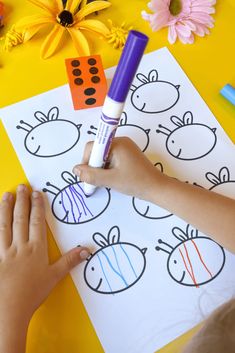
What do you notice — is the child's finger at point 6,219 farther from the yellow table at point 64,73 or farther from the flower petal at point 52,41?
the flower petal at point 52,41

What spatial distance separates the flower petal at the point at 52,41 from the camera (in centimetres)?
68

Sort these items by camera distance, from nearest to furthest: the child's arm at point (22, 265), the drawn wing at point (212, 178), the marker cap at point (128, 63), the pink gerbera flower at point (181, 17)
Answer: the marker cap at point (128, 63), the child's arm at point (22, 265), the drawn wing at point (212, 178), the pink gerbera flower at point (181, 17)

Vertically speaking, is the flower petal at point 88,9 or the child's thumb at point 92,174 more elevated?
the flower petal at point 88,9

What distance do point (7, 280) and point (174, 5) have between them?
53 cm

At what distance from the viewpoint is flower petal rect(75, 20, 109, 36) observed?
0.69 metres

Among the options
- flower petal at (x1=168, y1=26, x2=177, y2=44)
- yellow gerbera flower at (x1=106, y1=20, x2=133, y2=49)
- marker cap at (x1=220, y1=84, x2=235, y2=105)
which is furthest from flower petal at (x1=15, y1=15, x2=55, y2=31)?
marker cap at (x1=220, y1=84, x2=235, y2=105)

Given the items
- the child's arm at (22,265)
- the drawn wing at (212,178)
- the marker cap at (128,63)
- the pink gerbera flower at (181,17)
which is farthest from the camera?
the pink gerbera flower at (181,17)

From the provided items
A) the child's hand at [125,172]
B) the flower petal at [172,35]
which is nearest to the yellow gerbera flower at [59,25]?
the flower petal at [172,35]

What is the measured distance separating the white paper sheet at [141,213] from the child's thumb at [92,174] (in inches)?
1.6

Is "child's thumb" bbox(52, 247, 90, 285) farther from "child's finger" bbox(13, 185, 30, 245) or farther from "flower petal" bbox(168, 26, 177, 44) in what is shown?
"flower petal" bbox(168, 26, 177, 44)

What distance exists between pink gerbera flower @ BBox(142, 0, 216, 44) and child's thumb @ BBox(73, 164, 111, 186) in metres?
0.30

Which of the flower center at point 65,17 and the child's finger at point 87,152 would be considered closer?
the child's finger at point 87,152

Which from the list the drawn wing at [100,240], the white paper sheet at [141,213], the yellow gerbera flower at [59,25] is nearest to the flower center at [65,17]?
the yellow gerbera flower at [59,25]

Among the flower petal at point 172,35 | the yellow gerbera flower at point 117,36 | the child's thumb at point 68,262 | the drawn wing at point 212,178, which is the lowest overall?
the child's thumb at point 68,262
